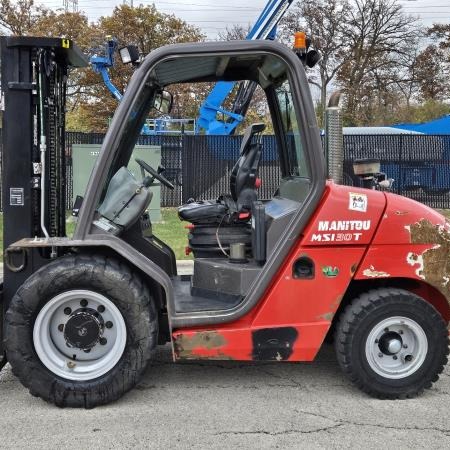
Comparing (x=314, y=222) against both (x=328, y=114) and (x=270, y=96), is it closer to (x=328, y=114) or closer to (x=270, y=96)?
(x=328, y=114)

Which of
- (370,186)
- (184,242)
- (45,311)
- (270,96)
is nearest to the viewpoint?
(45,311)

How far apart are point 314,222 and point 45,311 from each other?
187 centimetres

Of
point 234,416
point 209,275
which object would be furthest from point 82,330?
point 234,416

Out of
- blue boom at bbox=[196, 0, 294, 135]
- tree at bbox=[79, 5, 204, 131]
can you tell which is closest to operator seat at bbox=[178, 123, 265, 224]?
blue boom at bbox=[196, 0, 294, 135]

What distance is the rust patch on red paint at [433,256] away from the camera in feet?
12.8

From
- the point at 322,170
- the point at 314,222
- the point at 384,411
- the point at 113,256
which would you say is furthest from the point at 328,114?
the point at 384,411

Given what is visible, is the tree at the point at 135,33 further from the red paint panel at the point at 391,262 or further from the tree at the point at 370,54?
the red paint panel at the point at 391,262

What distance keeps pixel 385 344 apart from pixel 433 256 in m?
0.70

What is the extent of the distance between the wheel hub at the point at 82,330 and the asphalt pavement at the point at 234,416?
1.46 ft

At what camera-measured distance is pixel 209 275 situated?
13.8ft

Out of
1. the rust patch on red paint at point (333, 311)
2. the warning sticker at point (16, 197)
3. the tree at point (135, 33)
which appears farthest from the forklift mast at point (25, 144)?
the tree at point (135, 33)

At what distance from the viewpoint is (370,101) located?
37156 mm

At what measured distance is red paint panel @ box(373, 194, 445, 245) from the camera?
3857 millimetres

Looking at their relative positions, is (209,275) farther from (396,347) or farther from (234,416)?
(396,347)
